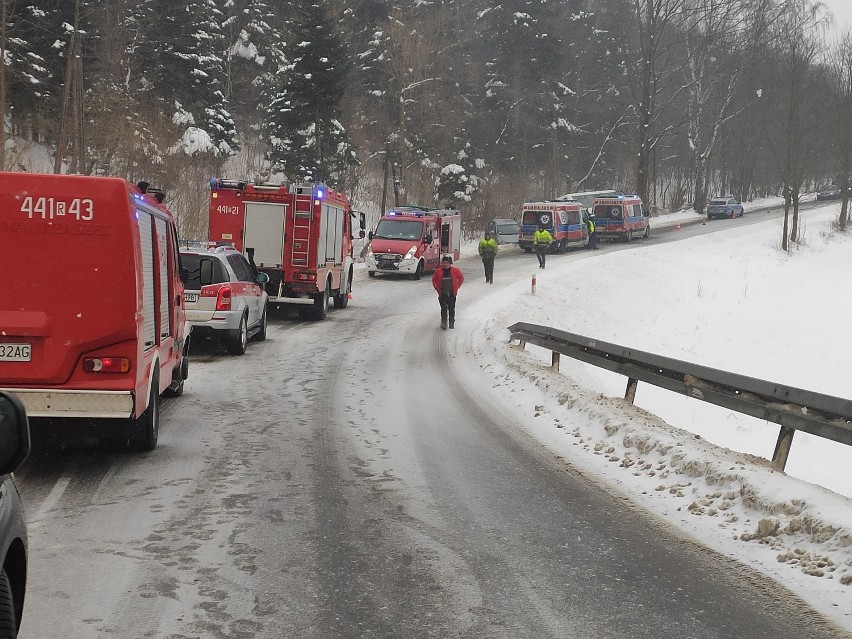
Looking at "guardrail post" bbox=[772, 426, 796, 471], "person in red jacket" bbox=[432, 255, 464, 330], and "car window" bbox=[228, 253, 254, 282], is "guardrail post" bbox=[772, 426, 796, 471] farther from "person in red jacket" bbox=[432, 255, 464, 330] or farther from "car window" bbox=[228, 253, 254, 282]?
"person in red jacket" bbox=[432, 255, 464, 330]

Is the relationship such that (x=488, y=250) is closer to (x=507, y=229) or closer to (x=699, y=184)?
(x=507, y=229)

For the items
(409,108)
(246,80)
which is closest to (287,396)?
(409,108)

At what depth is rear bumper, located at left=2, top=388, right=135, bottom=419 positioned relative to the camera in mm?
7246

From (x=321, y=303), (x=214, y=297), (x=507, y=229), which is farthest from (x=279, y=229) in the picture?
(x=507, y=229)

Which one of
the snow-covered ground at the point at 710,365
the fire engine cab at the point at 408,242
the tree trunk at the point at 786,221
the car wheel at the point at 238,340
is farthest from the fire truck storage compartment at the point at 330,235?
the tree trunk at the point at 786,221

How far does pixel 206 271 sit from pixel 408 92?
39027mm

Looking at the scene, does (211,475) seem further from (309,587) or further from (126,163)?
(126,163)

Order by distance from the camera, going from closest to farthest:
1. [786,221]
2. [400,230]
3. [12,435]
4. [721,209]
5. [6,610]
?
[12,435], [6,610], [400,230], [786,221], [721,209]

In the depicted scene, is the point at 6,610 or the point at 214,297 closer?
the point at 6,610

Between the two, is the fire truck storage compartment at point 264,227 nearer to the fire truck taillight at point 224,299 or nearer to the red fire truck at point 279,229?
the red fire truck at point 279,229

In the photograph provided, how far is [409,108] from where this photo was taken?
5488 centimetres

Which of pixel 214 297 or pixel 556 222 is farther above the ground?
pixel 556 222

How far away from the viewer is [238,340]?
15.4 meters

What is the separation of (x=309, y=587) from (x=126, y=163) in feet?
94.5
